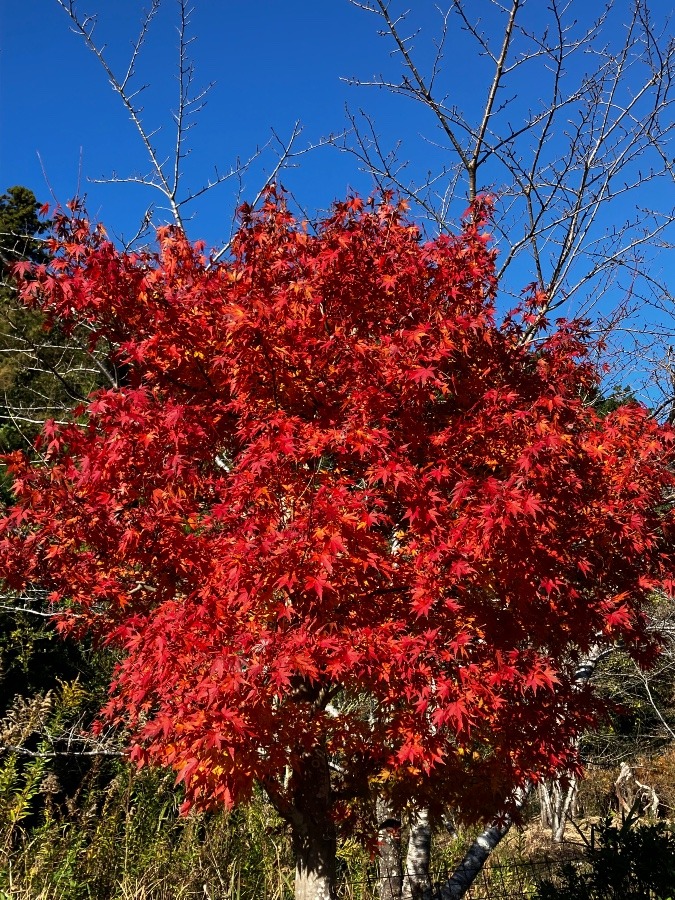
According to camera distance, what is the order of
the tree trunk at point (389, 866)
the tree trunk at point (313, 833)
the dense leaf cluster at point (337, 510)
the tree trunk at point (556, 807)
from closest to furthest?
the dense leaf cluster at point (337, 510) < the tree trunk at point (313, 833) < the tree trunk at point (389, 866) < the tree trunk at point (556, 807)

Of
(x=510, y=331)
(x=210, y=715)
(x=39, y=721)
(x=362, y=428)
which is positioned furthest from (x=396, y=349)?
(x=39, y=721)

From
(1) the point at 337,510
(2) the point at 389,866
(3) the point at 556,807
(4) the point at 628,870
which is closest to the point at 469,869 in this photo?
(2) the point at 389,866

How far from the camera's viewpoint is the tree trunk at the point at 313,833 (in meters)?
4.66

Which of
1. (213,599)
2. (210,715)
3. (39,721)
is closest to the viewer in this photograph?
(210,715)

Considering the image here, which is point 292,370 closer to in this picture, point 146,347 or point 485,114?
point 146,347

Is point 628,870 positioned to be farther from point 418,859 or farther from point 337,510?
point 337,510

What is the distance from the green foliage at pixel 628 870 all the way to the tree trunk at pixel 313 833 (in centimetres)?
143

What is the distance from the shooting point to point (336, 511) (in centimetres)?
322

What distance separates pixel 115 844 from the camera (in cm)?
562

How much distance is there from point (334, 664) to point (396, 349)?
5.36ft

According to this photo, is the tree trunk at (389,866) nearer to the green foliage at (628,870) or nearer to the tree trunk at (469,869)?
the tree trunk at (469,869)

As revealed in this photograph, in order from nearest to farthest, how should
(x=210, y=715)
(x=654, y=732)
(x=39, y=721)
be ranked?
(x=210, y=715) → (x=39, y=721) → (x=654, y=732)

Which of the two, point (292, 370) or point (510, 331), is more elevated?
point (510, 331)

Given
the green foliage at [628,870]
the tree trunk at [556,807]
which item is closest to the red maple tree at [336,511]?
the green foliage at [628,870]
